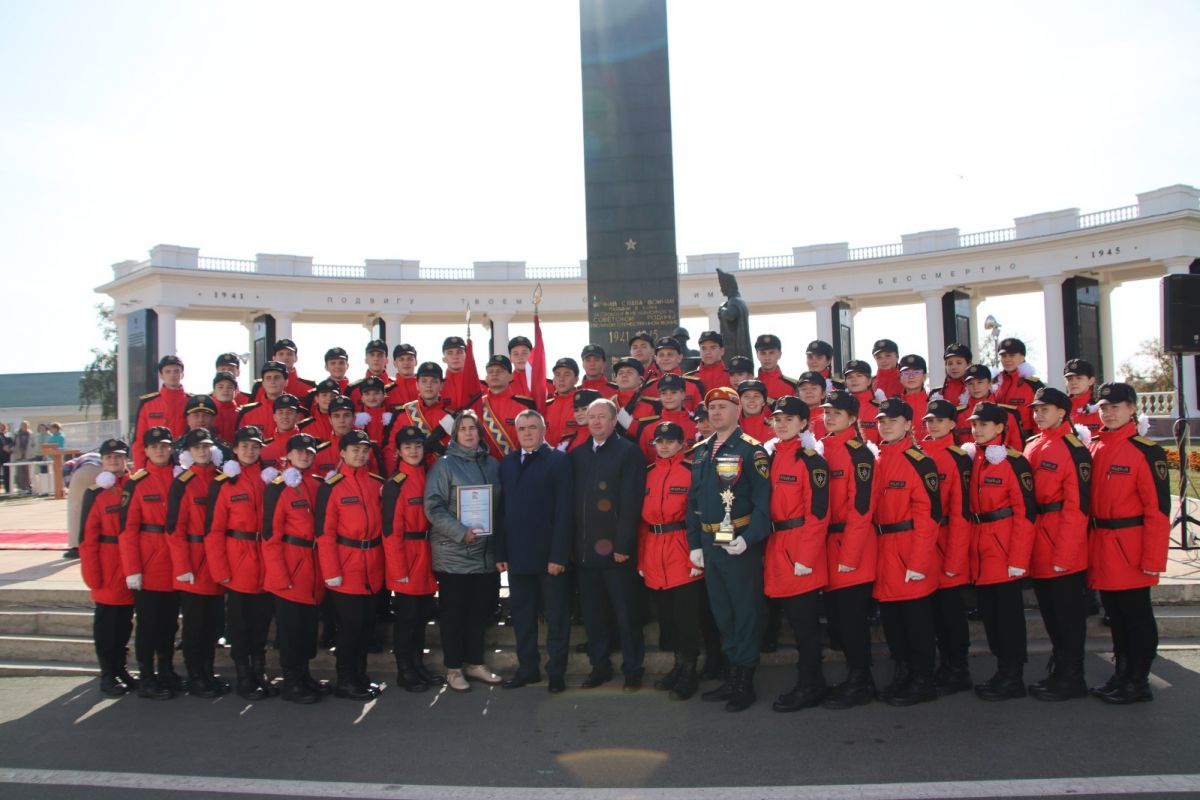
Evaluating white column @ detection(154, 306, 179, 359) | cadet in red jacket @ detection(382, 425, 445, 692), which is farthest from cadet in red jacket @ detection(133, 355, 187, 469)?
white column @ detection(154, 306, 179, 359)

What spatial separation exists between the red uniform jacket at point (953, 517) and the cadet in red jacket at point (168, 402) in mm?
6159

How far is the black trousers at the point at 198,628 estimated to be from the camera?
5773 mm

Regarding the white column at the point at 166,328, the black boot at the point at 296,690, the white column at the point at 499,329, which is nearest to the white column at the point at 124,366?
the white column at the point at 166,328

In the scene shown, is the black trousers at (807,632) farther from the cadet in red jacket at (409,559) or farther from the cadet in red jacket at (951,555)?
the cadet in red jacket at (409,559)

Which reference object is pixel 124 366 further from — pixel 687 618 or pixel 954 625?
pixel 954 625

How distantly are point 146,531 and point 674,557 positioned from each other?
11.8 feet

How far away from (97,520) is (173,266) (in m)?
31.7

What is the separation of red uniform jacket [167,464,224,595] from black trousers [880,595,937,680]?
442 cm

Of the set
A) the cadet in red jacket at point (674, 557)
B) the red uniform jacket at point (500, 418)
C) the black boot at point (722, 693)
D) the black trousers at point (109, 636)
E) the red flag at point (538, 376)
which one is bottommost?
the black boot at point (722, 693)

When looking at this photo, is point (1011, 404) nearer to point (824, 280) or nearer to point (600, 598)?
point (600, 598)

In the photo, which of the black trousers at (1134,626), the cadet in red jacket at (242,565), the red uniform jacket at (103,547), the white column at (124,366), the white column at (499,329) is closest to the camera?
the black trousers at (1134,626)

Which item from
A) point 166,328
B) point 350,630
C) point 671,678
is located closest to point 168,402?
point 350,630

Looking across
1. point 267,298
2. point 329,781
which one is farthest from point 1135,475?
point 267,298

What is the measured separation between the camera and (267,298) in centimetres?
3431
